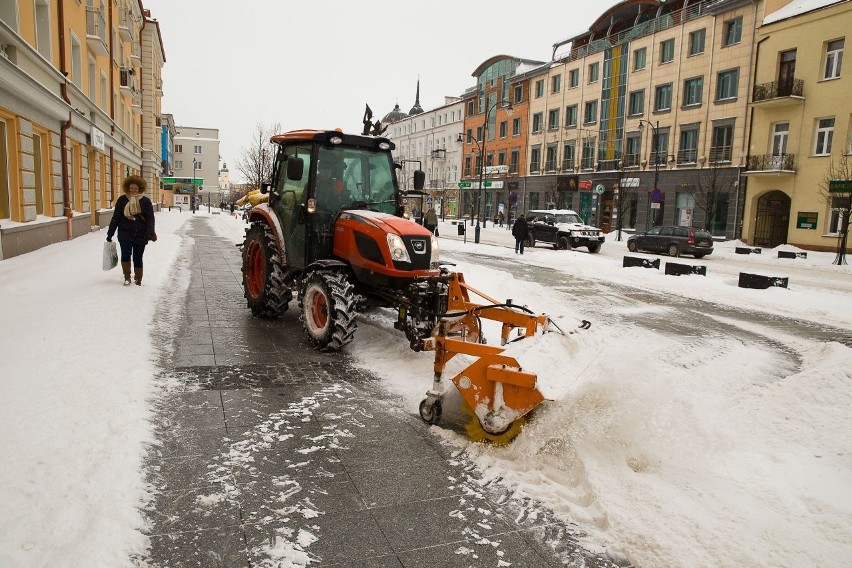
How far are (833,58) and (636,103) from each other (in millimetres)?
14178

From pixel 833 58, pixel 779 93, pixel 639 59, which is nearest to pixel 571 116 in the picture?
pixel 639 59

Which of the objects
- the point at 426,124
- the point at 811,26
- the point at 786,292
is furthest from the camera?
the point at 426,124

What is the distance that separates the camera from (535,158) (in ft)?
176

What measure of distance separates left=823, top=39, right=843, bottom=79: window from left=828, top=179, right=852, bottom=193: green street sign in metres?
5.43

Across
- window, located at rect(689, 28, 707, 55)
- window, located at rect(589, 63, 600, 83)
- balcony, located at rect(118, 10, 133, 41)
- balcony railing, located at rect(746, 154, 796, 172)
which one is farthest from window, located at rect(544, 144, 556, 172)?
balcony, located at rect(118, 10, 133, 41)

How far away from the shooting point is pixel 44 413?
4.15m

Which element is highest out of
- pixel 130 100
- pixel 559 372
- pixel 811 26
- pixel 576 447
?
pixel 811 26

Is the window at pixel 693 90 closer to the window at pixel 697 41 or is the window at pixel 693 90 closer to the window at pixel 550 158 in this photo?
the window at pixel 697 41

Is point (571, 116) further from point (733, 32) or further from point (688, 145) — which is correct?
point (733, 32)

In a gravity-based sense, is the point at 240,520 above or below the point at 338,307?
below

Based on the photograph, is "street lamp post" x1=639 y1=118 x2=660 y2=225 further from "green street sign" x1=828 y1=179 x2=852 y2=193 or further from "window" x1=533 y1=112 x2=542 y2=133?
"window" x1=533 y1=112 x2=542 y2=133

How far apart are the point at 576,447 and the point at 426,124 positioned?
78.9 m

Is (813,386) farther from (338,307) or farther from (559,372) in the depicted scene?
(338,307)

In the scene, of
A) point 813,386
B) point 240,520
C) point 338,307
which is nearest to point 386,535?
point 240,520
